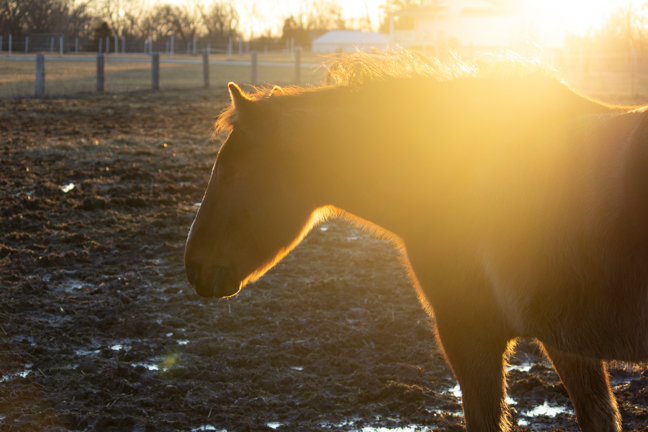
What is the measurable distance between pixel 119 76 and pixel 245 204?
28.4 metres

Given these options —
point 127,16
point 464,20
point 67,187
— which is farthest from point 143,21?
point 67,187

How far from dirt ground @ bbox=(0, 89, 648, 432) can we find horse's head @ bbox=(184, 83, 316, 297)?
1.02 m

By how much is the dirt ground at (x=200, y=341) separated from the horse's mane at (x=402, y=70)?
1.41 m

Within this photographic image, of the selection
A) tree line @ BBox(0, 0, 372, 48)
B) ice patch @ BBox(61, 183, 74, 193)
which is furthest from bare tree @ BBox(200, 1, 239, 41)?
ice patch @ BBox(61, 183, 74, 193)

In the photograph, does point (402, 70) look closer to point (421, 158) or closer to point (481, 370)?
point (421, 158)

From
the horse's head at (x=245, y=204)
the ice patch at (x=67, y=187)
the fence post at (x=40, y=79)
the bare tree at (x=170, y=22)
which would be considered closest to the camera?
the horse's head at (x=245, y=204)

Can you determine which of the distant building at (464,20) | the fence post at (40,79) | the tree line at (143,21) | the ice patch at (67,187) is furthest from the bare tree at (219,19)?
the ice patch at (67,187)

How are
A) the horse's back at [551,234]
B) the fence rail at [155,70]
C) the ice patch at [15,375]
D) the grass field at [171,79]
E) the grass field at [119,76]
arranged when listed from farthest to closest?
the grass field at [119,76]
the fence rail at [155,70]
the grass field at [171,79]
the ice patch at [15,375]
the horse's back at [551,234]

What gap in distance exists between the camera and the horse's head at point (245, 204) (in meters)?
2.62

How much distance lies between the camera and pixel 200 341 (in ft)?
13.3

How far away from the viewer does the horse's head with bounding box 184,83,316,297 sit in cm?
262

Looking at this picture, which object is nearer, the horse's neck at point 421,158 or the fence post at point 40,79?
the horse's neck at point 421,158

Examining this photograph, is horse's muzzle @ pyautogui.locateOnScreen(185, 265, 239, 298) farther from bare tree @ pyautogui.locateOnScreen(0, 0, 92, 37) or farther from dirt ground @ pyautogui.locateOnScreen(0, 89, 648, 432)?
bare tree @ pyautogui.locateOnScreen(0, 0, 92, 37)

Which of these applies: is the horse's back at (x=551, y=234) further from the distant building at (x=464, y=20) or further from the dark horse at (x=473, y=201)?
the distant building at (x=464, y=20)
